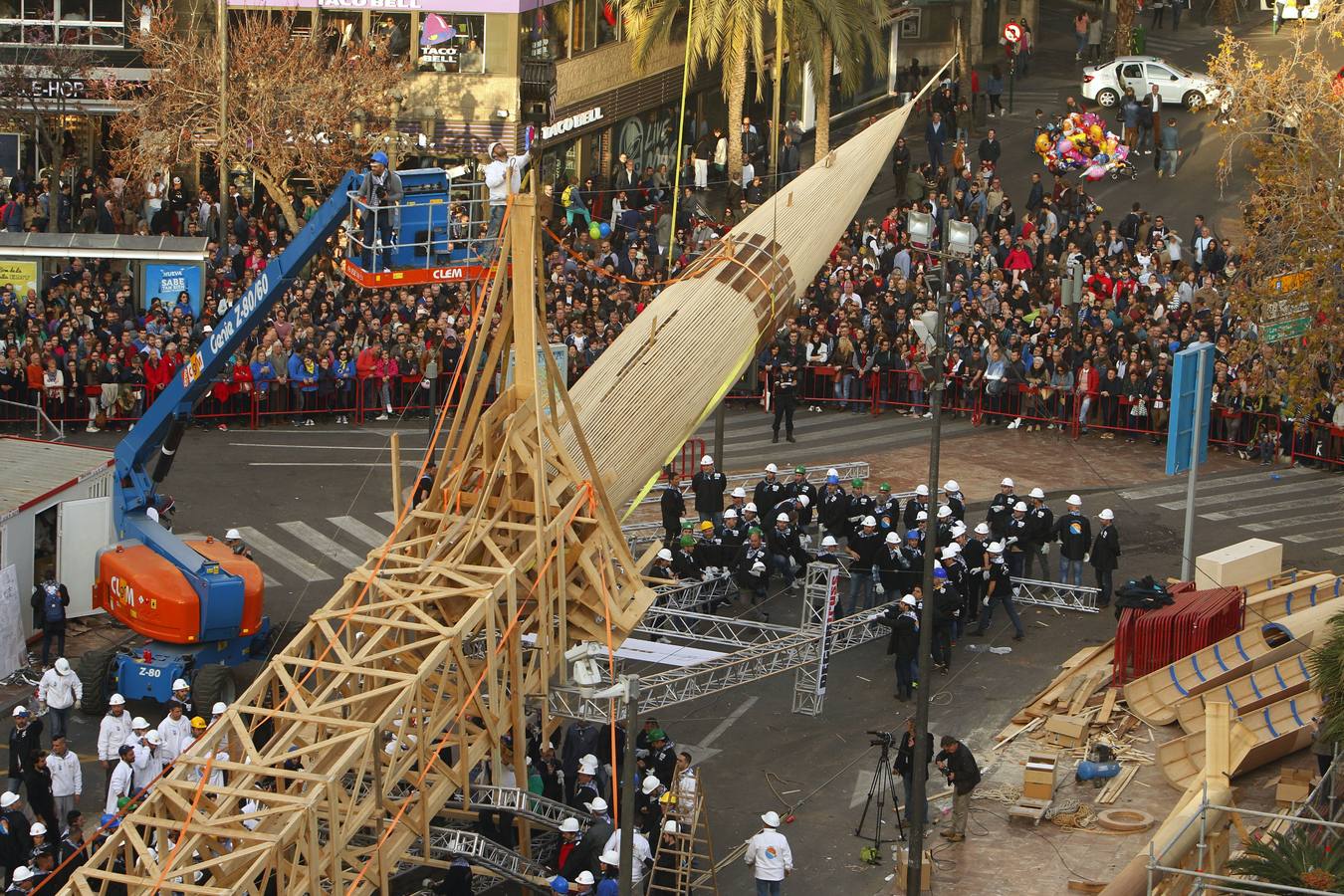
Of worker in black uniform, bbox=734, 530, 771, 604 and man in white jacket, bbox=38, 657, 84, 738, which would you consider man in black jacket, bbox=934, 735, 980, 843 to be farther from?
man in white jacket, bbox=38, 657, 84, 738

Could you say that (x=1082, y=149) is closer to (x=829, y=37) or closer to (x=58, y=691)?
(x=829, y=37)

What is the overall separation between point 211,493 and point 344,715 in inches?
534

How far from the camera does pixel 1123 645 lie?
88.0 ft

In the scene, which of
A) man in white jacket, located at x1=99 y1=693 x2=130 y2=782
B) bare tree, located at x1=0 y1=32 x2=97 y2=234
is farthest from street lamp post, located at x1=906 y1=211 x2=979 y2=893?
bare tree, located at x1=0 y1=32 x2=97 y2=234

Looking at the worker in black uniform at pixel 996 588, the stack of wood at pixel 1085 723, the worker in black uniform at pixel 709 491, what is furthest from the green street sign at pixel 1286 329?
the worker in black uniform at pixel 709 491

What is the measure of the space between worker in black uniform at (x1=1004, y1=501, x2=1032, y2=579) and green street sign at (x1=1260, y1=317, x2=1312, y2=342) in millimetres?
4140

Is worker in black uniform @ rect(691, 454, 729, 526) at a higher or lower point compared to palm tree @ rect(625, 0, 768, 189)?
lower

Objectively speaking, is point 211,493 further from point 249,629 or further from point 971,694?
point 971,694

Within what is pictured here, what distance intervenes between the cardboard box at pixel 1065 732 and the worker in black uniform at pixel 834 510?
5.47 meters

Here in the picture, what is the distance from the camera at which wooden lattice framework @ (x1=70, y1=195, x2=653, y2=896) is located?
743 inches

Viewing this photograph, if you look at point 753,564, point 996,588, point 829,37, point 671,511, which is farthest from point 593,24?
point 996,588

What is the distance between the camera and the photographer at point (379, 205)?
26.9m

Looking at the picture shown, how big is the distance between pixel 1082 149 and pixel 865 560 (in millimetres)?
21923

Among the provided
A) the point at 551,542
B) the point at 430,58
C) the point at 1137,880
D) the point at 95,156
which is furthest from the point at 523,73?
the point at 1137,880
